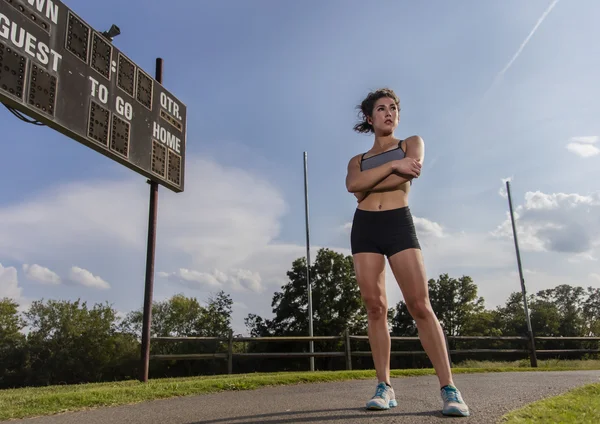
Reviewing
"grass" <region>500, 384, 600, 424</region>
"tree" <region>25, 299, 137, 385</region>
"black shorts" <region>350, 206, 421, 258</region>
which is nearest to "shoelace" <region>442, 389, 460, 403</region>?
"grass" <region>500, 384, 600, 424</region>

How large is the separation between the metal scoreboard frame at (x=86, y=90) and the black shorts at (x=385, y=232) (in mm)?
4447

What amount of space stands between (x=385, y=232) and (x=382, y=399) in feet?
3.42

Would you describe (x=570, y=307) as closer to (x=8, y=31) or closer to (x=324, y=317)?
(x=324, y=317)

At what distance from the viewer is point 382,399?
9.26 feet

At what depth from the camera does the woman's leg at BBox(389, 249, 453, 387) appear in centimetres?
272

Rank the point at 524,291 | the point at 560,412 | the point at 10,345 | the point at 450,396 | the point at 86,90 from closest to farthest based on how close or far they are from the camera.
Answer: the point at 560,412, the point at 450,396, the point at 86,90, the point at 524,291, the point at 10,345

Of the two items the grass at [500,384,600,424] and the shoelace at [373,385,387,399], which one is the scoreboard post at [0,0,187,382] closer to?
the shoelace at [373,385,387,399]

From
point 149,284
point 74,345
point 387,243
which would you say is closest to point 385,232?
point 387,243

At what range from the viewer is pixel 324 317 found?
34281mm

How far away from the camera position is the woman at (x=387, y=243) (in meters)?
2.75

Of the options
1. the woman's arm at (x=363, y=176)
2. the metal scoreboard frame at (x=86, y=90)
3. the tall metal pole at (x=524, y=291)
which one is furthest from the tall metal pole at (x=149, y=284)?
the tall metal pole at (x=524, y=291)

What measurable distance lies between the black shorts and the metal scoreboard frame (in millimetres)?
4447

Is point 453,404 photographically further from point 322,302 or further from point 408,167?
point 322,302

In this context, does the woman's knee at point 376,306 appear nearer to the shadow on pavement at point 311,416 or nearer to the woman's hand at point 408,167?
the shadow on pavement at point 311,416
